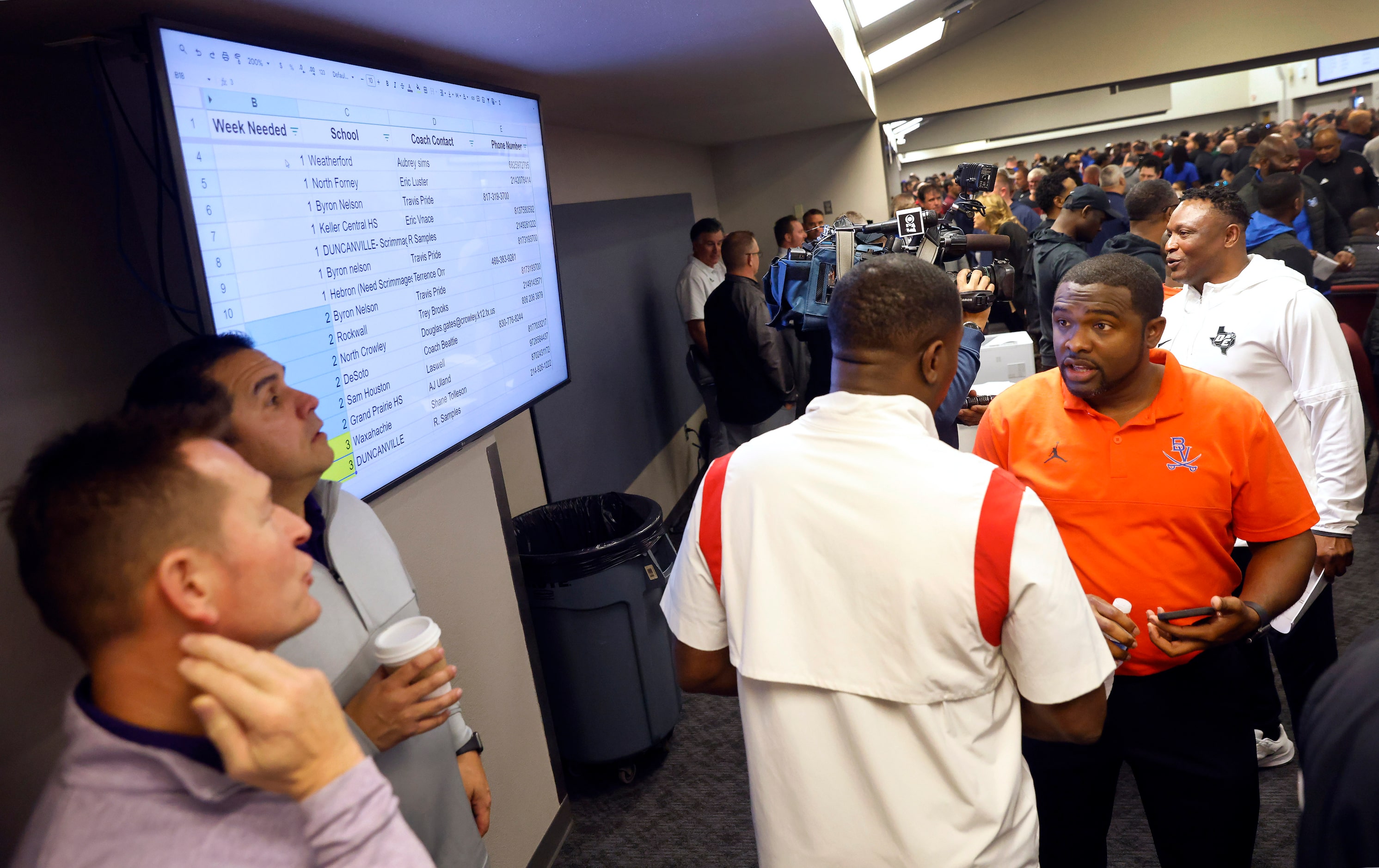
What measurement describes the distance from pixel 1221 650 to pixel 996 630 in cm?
69

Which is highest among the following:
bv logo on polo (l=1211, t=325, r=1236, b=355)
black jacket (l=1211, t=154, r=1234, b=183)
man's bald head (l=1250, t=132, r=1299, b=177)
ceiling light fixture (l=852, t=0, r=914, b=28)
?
ceiling light fixture (l=852, t=0, r=914, b=28)

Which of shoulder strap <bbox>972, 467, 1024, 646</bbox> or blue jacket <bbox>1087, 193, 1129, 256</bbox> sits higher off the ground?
blue jacket <bbox>1087, 193, 1129, 256</bbox>

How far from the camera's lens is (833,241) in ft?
6.97

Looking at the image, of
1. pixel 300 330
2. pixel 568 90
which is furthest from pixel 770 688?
pixel 568 90

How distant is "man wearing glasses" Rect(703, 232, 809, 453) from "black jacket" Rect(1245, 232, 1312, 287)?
2.10 meters

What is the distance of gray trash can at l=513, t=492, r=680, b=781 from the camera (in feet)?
7.79

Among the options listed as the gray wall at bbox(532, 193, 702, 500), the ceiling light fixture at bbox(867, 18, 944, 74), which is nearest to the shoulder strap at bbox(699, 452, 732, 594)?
the gray wall at bbox(532, 193, 702, 500)

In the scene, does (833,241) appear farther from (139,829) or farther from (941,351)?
(139,829)

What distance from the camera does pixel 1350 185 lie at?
520cm

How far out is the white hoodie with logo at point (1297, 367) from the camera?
5.91ft

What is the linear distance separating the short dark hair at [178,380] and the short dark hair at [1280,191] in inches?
161

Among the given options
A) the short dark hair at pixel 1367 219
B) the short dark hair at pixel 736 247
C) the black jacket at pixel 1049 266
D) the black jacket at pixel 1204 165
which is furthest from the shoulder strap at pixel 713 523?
the black jacket at pixel 1204 165

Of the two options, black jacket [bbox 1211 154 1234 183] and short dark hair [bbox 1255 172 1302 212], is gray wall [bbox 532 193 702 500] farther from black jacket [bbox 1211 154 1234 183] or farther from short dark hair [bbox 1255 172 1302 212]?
black jacket [bbox 1211 154 1234 183]

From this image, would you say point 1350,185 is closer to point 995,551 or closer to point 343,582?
point 995,551
